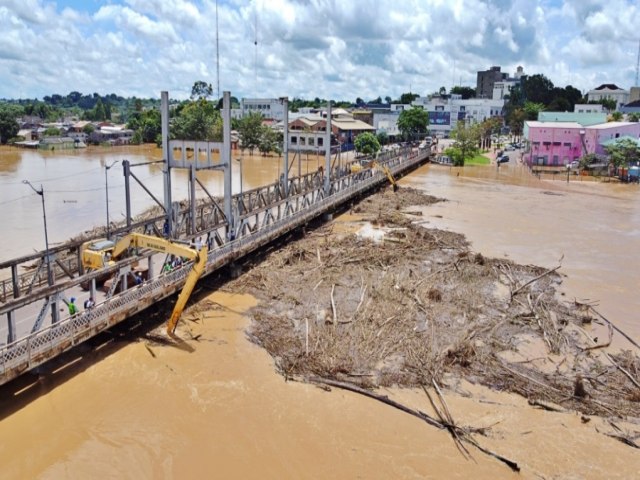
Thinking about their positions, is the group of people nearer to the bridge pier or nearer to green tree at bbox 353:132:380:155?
the bridge pier

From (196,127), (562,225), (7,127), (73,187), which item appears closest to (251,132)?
(196,127)

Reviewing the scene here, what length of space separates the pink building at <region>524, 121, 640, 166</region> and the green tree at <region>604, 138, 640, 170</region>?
619cm

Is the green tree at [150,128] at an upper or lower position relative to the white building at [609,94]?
lower

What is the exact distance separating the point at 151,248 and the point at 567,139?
66.2 metres

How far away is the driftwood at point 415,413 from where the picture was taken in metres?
12.3

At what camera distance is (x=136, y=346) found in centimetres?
1647

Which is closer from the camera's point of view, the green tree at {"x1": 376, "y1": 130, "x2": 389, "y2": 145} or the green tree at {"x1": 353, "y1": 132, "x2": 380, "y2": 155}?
the green tree at {"x1": 353, "y1": 132, "x2": 380, "y2": 155}

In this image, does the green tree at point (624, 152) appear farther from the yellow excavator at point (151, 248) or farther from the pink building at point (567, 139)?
the yellow excavator at point (151, 248)

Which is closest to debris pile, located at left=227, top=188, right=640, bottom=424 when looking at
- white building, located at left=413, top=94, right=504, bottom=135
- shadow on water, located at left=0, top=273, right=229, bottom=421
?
shadow on water, located at left=0, top=273, right=229, bottom=421

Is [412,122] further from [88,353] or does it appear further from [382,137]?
[88,353]

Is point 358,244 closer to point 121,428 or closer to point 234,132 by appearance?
point 121,428

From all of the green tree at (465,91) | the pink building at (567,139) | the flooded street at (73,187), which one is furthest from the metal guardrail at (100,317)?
the green tree at (465,91)

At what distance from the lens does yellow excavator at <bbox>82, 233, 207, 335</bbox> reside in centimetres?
1648

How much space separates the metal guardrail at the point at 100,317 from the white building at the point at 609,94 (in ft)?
467
